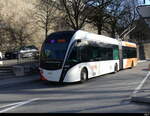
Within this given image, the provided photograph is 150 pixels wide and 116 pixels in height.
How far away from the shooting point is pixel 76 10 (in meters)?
33.9

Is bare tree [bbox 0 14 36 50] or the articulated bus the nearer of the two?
the articulated bus

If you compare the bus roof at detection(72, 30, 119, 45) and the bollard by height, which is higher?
the bus roof at detection(72, 30, 119, 45)

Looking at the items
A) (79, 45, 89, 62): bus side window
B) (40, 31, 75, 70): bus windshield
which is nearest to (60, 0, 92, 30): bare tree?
(79, 45, 89, 62): bus side window

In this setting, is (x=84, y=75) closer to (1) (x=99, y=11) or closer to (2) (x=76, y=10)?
(2) (x=76, y=10)

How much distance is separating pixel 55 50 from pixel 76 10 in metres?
18.3

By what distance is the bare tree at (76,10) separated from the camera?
112 feet

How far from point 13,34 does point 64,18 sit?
64.7ft

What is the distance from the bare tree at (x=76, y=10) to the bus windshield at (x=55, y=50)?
17505 mm

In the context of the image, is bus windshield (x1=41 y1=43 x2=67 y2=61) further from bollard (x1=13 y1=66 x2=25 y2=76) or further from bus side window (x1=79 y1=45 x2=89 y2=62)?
bollard (x1=13 y1=66 x2=25 y2=76)

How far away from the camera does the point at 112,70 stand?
23734 millimetres

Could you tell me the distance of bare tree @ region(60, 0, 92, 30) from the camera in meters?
34.0

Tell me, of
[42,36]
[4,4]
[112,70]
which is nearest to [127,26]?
[42,36]

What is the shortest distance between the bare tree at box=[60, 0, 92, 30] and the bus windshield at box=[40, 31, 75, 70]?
1751 centimetres

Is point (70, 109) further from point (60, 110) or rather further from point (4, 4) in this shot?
point (4, 4)
